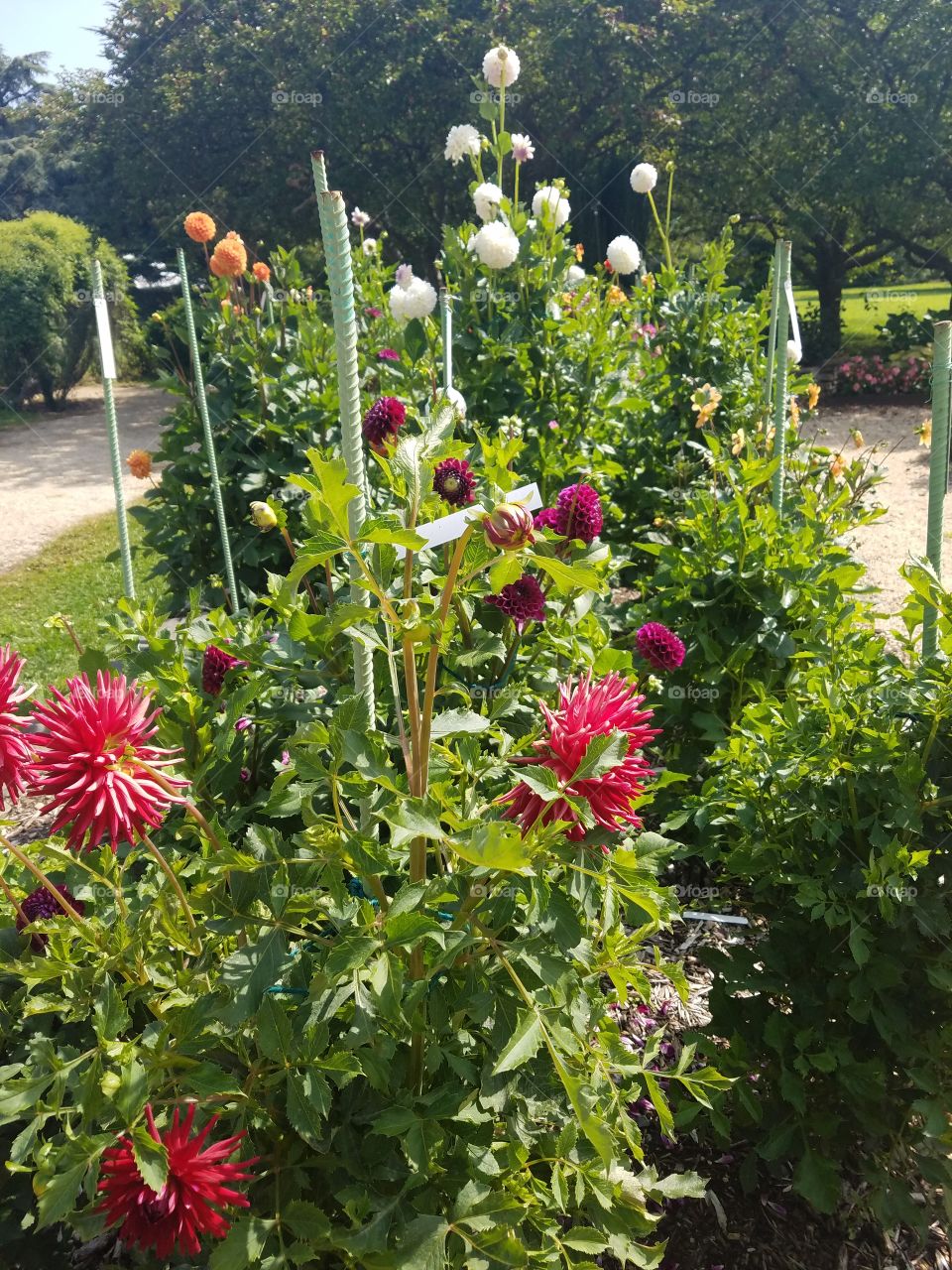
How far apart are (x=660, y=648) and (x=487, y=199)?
2.06 metres

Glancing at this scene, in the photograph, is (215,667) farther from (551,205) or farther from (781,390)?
(551,205)

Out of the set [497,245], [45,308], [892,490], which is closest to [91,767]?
[497,245]

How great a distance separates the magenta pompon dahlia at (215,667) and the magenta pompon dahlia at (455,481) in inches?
16.7

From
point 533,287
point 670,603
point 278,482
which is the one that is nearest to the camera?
point 670,603

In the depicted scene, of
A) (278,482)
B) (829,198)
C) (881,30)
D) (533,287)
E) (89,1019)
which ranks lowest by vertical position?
(89,1019)

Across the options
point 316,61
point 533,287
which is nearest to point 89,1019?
point 533,287

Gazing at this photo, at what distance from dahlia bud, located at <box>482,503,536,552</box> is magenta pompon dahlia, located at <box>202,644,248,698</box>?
75 centimetres

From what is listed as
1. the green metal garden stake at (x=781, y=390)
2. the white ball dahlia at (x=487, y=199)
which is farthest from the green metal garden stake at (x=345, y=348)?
the white ball dahlia at (x=487, y=199)

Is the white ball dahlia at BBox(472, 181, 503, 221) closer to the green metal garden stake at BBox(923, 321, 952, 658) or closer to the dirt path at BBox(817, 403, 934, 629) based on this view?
the dirt path at BBox(817, 403, 934, 629)

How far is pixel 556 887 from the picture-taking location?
110 centimetres

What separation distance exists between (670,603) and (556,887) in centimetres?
142

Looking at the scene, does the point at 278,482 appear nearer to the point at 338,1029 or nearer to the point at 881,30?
the point at 338,1029

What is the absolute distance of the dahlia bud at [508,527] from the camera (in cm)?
92

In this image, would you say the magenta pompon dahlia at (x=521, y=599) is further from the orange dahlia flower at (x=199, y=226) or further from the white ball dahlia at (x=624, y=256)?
the white ball dahlia at (x=624, y=256)
